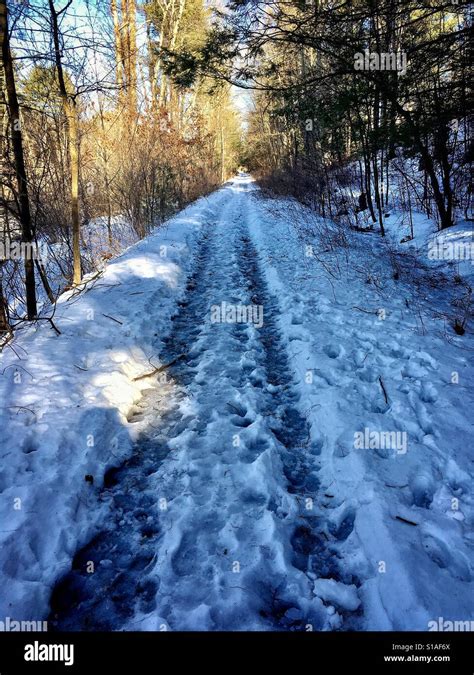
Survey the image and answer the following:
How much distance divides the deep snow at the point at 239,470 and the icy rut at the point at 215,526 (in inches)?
0.5

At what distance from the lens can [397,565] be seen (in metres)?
2.12

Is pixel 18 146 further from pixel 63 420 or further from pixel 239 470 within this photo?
pixel 239 470

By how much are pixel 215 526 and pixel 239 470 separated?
1.68 ft

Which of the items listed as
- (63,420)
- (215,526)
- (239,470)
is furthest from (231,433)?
(63,420)

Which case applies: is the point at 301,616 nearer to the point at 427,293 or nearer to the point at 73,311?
the point at 73,311

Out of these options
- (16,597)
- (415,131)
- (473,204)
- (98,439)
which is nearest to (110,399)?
(98,439)

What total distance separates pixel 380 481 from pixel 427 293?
4.44 m

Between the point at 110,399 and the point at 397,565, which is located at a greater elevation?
the point at 110,399

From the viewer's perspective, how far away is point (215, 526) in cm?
248

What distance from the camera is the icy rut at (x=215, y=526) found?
2.03 meters
